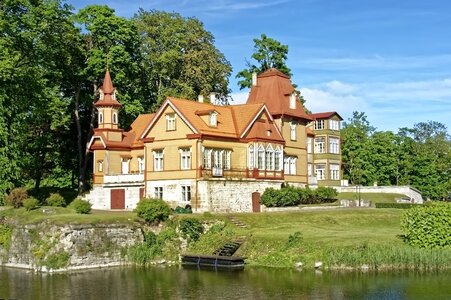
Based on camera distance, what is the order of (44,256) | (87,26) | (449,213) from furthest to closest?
(87,26) → (44,256) → (449,213)

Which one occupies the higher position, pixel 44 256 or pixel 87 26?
pixel 87 26

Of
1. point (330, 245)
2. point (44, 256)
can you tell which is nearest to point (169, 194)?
point (44, 256)

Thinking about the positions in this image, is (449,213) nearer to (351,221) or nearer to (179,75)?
(351,221)

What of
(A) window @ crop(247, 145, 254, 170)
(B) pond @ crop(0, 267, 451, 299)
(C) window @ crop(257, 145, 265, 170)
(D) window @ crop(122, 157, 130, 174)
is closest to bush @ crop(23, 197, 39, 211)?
(B) pond @ crop(0, 267, 451, 299)

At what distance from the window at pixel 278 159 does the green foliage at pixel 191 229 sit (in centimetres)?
1310

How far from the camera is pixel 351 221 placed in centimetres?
4481

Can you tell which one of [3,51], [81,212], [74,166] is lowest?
[81,212]

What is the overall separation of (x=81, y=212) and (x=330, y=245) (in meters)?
17.9

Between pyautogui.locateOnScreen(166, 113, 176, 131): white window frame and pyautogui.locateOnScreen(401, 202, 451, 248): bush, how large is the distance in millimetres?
20511

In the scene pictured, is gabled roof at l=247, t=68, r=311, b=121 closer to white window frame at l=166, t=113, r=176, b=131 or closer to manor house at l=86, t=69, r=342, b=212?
manor house at l=86, t=69, r=342, b=212

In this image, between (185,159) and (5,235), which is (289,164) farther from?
(5,235)

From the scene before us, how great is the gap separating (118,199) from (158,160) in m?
6.41

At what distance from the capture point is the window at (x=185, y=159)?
48.2 m

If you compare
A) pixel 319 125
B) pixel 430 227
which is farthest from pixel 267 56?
pixel 430 227
